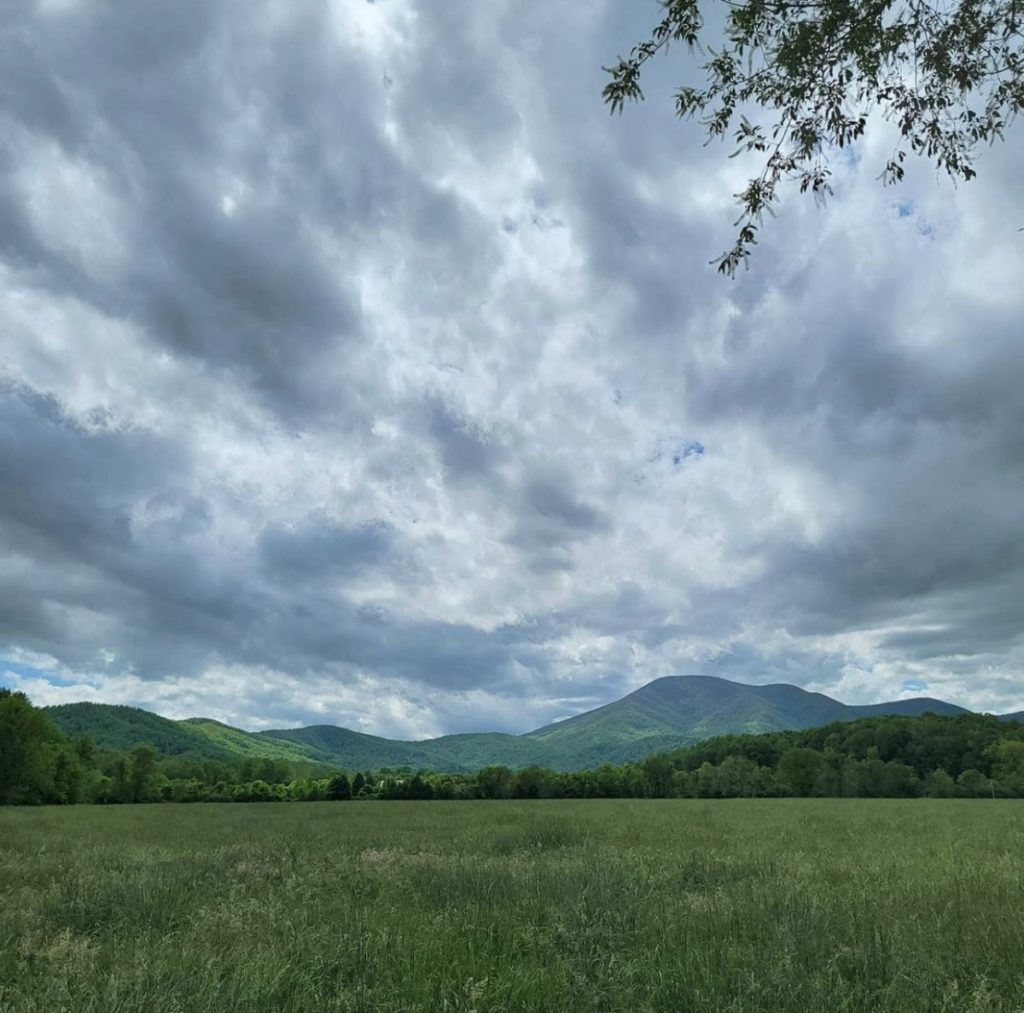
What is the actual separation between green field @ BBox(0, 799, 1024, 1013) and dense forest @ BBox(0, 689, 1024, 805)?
260 feet

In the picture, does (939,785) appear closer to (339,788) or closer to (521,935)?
(339,788)

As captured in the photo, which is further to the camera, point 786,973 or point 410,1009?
point 786,973

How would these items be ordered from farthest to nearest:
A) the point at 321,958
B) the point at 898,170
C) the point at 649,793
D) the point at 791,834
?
1. the point at 649,793
2. the point at 791,834
3. the point at 898,170
4. the point at 321,958

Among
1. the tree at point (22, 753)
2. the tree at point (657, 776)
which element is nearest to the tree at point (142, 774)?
the tree at point (22, 753)

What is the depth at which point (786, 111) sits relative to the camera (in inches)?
293

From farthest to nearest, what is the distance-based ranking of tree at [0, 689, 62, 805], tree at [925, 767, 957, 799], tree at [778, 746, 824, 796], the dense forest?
tree at [778, 746, 824, 796]
tree at [925, 767, 957, 799]
the dense forest
tree at [0, 689, 62, 805]

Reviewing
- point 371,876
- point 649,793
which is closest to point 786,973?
point 371,876

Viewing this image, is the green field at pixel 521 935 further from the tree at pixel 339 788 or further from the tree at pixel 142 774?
the tree at pixel 142 774

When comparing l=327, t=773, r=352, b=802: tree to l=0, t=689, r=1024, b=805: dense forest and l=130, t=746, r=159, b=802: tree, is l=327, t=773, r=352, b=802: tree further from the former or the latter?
l=130, t=746, r=159, b=802: tree

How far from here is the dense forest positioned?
281ft

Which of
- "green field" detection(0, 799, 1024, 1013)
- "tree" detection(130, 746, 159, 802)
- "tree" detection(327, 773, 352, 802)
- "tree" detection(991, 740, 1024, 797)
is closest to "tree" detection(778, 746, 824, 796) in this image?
"tree" detection(991, 740, 1024, 797)

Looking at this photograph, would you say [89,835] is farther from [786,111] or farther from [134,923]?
[786,111]

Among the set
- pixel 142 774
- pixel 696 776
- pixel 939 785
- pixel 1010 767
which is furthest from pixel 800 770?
pixel 142 774

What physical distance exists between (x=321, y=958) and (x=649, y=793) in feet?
344
